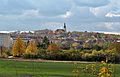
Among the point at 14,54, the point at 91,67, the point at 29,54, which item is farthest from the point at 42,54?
the point at 91,67

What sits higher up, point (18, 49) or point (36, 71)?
point (18, 49)

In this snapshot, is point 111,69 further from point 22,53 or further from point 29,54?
point 22,53

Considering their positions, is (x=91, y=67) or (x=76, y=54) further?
(x=76, y=54)

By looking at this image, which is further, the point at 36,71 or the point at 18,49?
the point at 18,49

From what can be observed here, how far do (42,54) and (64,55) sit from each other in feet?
22.0

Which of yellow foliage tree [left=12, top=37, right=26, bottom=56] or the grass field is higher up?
yellow foliage tree [left=12, top=37, right=26, bottom=56]

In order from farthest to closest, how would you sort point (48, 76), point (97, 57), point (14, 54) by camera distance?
point (14, 54) → point (97, 57) → point (48, 76)

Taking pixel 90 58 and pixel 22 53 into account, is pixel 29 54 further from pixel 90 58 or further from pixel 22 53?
pixel 90 58

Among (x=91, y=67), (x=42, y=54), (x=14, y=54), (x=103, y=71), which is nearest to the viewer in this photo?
(x=103, y=71)

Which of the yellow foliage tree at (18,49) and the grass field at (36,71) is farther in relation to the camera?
the yellow foliage tree at (18,49)

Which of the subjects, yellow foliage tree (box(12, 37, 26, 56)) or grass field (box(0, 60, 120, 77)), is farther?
yellow foliage tree (box(12, 37, 26, 56))

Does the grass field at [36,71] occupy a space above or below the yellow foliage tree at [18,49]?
below

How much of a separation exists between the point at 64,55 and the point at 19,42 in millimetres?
20219

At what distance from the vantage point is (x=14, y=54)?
113m
